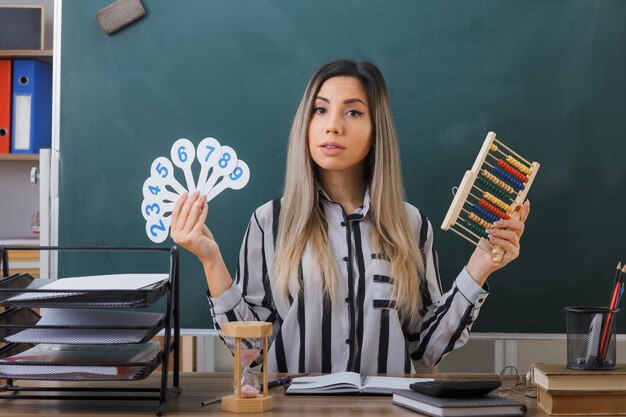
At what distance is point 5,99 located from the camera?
3346 millimetres

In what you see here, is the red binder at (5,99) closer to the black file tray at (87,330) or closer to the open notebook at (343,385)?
the black file tray at (87,330)

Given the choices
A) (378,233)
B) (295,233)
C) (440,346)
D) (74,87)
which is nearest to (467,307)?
(440,346)

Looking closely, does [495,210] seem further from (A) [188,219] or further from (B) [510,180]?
(A) [188,219]

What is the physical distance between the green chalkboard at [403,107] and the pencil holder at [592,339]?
98cm

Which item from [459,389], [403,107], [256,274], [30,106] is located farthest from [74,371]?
[30,106]

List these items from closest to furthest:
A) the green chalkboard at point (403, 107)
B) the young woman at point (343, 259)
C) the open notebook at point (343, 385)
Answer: the open notebook at point (343, 385)
the young woman at point (343, 259)
the green chalkboard at point (403, 107)

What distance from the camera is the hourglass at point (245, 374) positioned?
1302 mm

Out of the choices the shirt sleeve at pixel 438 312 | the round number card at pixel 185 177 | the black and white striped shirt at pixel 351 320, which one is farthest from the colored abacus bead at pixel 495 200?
the round number card at pixel 185 177

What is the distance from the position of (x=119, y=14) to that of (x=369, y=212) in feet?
3.26

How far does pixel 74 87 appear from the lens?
2.41 metres

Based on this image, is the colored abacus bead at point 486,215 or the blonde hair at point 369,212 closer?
the colored abacus bead at point 486,215

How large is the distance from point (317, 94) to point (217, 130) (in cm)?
46

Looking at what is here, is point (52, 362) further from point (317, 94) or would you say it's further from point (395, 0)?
point (395, 0)

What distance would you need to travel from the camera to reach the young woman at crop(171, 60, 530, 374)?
1.98 meters
